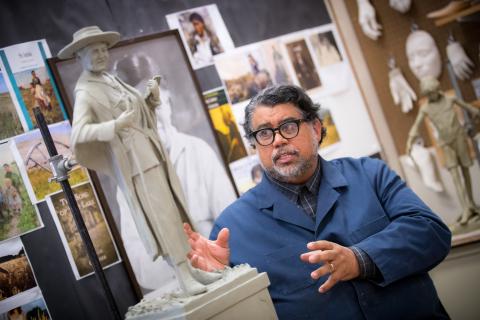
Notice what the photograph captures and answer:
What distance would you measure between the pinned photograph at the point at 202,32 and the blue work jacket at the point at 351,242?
118cm

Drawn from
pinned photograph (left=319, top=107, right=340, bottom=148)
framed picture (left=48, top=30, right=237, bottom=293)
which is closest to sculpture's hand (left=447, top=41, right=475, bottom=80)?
pinned photograph (left=319, top=107, right=340, bottom=148)

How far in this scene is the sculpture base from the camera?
1.57 m

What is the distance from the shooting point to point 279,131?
2.17m

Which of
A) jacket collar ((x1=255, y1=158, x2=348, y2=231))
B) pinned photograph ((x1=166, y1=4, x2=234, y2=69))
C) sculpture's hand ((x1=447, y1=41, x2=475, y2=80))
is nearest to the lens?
jacket collar ((x1=255, y1=158, x2=348, y2=231))

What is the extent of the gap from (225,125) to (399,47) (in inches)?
69.1

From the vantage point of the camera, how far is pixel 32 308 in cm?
219

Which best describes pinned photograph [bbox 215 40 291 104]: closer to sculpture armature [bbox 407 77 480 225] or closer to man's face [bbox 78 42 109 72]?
sculpture armature [bbox 407 77 480 225]

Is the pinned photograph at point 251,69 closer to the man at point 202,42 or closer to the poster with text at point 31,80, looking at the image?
the man at point 202,42

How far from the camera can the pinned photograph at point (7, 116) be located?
2.29 meters

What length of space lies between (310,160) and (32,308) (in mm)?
1199

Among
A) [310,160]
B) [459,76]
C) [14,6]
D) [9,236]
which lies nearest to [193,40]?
[14,6]

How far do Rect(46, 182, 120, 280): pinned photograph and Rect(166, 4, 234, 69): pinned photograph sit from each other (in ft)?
3.33

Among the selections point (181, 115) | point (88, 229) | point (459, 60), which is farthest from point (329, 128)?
point (88, 229)

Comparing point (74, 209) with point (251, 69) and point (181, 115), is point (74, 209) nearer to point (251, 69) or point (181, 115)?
point (181, 115)
